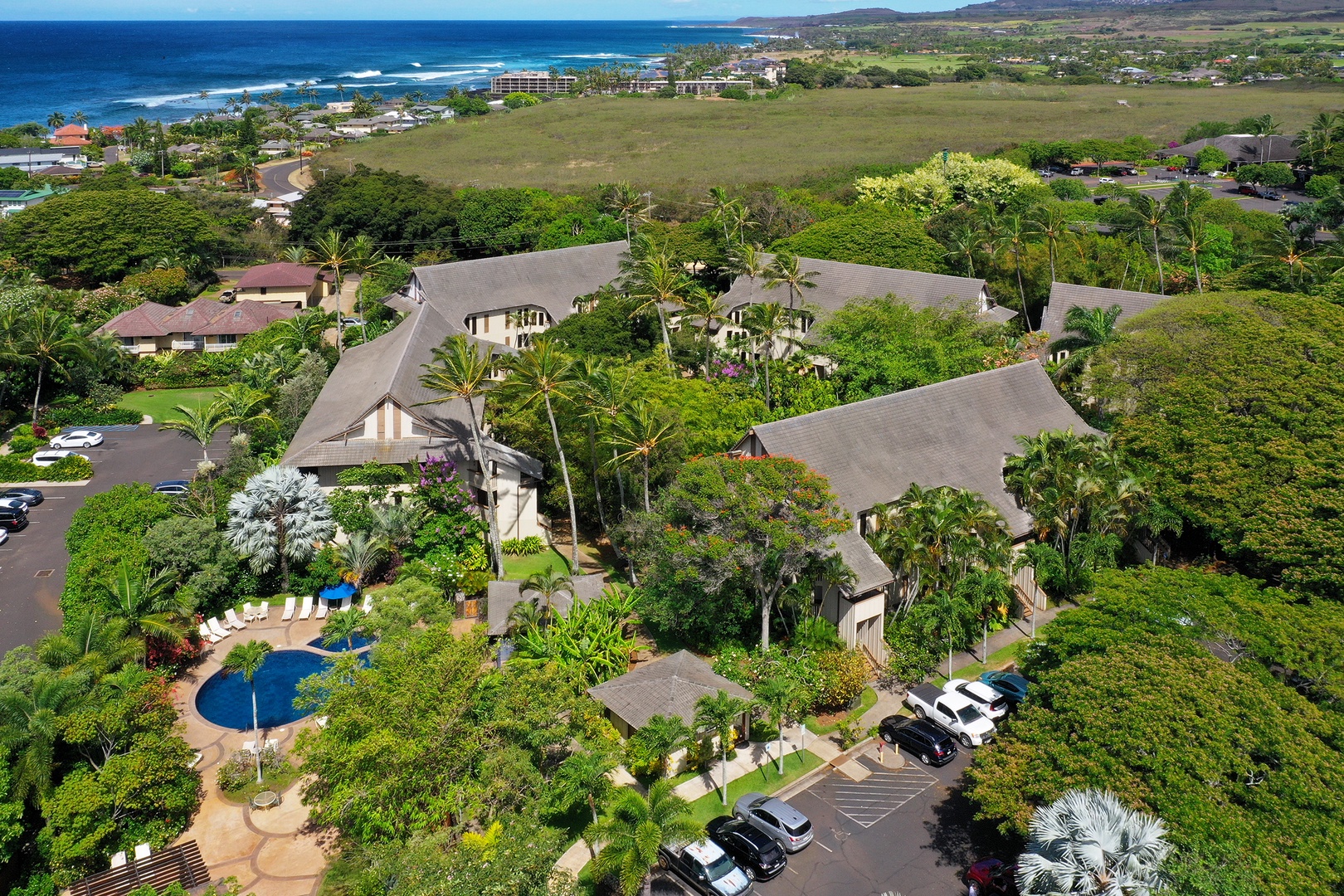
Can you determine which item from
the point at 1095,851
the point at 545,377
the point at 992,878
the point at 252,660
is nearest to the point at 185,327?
the point at 545,377

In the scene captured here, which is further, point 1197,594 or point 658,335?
point 658,335

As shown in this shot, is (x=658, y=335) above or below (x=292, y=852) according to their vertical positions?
above

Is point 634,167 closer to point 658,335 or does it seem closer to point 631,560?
point 658,335

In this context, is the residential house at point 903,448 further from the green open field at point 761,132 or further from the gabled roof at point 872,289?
the green open field at point 761,132

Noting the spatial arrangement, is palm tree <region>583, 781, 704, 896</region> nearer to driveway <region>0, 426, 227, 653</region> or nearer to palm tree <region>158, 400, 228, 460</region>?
driveway <region>0, 426, 227, 653</region>

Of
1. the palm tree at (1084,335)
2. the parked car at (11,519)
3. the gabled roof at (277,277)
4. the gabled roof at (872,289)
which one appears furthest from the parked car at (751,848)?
the gabled roof at (277,277)

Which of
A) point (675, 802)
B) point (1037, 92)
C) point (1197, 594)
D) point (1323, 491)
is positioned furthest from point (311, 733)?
point (1037, 92)
